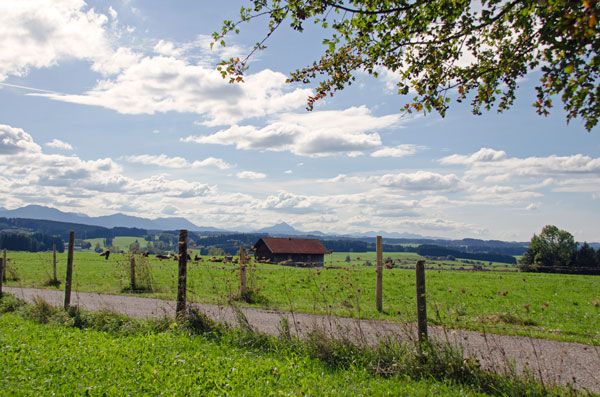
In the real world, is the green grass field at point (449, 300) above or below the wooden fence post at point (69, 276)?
below

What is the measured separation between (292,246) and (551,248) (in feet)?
135

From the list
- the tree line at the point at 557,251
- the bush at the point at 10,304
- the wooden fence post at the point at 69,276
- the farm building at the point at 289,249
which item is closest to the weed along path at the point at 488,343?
the wooden fence post at the point at 69,276

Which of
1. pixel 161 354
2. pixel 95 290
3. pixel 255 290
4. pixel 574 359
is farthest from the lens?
pixel 95 290

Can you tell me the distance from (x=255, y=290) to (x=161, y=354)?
10.00 m

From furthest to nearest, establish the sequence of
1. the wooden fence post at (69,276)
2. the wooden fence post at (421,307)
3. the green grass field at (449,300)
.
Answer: the wooden fence post at (69,276) < the green grass field at (449,300) < the wooden fence post at (421,307)

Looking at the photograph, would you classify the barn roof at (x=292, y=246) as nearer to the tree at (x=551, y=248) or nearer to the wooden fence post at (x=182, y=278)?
the tree at (x=551, y=248)

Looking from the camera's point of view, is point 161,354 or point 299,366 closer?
point 299,366

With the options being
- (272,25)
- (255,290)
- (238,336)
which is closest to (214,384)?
(238,336)

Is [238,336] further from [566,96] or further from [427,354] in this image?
[566,96]

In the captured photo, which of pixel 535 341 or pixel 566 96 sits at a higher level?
pixel 566 96

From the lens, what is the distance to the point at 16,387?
24.6 feet

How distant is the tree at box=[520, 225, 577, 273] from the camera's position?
7144 cm

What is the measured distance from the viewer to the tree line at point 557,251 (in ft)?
232

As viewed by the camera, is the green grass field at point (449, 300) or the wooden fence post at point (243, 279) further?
the wooden fence post at point (243, 279)
